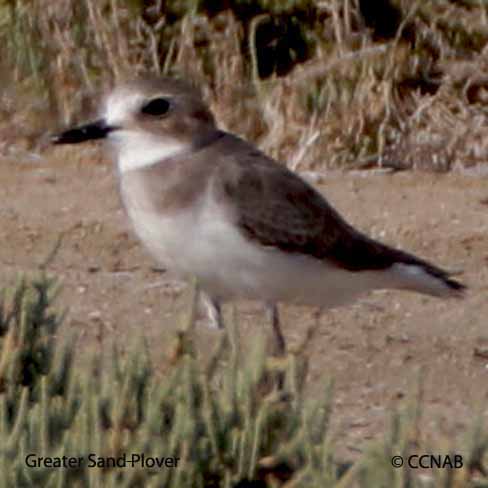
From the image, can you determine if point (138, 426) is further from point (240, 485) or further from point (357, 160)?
point (357, 160)

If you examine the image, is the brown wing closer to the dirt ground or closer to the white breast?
the white breast

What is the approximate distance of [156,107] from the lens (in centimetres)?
696

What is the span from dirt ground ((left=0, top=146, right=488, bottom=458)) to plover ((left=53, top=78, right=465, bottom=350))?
10.8 inches

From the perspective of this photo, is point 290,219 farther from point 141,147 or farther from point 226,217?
point 141,147

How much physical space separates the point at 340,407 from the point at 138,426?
1.75 meters

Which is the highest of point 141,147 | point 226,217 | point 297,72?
point 141,147

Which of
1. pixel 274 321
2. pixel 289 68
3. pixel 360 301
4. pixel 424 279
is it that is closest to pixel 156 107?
pixel 274 321

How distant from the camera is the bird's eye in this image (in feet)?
22.8

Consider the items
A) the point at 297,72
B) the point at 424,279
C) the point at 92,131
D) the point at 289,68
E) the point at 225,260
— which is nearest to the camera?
the point at 225,260

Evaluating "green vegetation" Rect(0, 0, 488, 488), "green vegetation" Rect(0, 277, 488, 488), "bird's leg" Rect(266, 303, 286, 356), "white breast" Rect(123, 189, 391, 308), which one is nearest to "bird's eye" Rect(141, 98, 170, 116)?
"white breast" Rect(123, 189, 391, 308)

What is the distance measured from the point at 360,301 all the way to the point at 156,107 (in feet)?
5.21

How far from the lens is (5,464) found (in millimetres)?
4457

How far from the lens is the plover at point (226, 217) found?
256 inches

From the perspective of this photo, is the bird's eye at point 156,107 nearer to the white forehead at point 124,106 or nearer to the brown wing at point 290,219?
the white forehead at point 124,106
